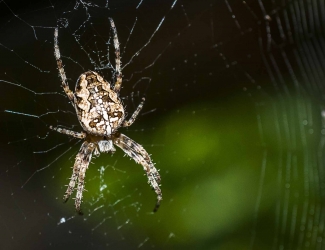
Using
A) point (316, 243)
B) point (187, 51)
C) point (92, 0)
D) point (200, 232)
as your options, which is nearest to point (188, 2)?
point (187, 51)

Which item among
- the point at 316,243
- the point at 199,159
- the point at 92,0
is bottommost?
the point at 316,243

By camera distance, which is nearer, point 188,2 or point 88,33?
point 88,33

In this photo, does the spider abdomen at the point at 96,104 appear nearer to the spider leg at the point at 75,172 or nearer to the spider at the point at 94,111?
the spider at the point at 94,111

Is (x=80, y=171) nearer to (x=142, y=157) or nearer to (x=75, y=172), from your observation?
(x=75, y=172)

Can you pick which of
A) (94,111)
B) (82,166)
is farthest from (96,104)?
(82,166)

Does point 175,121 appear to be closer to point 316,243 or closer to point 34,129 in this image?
point 34,129

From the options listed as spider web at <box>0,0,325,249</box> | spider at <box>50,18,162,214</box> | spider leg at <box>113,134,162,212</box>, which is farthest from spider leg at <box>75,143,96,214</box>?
spider web at <box>0,0,325,249</box>

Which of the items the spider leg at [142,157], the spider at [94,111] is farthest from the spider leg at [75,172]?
the spider leg at [142,157]

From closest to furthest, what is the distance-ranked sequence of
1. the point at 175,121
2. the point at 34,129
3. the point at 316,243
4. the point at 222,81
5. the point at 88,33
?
the point at 88,33 < the point at 34,129 < the point at 175,121 < the point at 316,243 < the point at 222,81

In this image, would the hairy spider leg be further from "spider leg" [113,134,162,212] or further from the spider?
"spider leg" [113,134,162,212]
